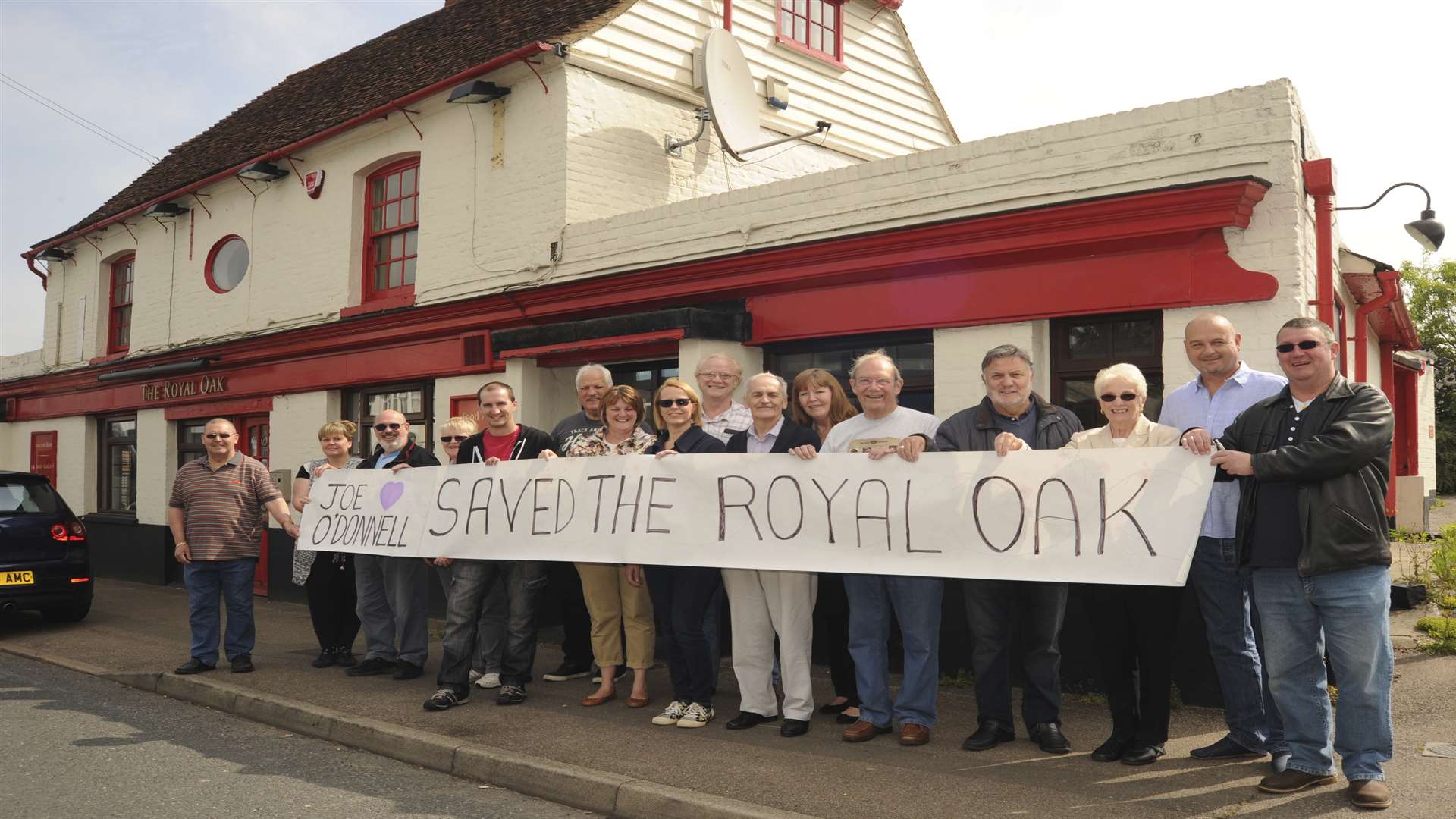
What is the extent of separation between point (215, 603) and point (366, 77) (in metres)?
9.10

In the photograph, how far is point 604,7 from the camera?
11156 millimetres

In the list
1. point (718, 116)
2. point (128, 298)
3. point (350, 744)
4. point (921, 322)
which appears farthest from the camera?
point (128, 298)

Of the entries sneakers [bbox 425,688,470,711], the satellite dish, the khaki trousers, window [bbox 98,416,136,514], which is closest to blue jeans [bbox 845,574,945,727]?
the khaki trousers

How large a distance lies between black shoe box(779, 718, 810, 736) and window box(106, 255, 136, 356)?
1585cm

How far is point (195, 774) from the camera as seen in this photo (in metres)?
5.49

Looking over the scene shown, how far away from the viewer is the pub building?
698cm

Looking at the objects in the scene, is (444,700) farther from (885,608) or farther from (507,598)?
(885,608)

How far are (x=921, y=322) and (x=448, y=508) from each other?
3.59 meters

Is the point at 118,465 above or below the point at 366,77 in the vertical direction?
below

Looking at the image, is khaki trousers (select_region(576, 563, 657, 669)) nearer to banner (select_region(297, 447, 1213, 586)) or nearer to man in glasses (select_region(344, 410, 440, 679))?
banner (select_region(297, 447, 1213, 586))

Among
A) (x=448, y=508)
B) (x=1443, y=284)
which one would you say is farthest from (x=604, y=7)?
(x=1443, y=284)

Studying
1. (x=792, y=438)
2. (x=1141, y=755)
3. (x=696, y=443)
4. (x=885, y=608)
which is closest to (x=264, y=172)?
(x=696, y=443)

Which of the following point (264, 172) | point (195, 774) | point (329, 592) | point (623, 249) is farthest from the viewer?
point (264, 172)

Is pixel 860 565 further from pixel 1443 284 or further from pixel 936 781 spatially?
pixel 1443 284
